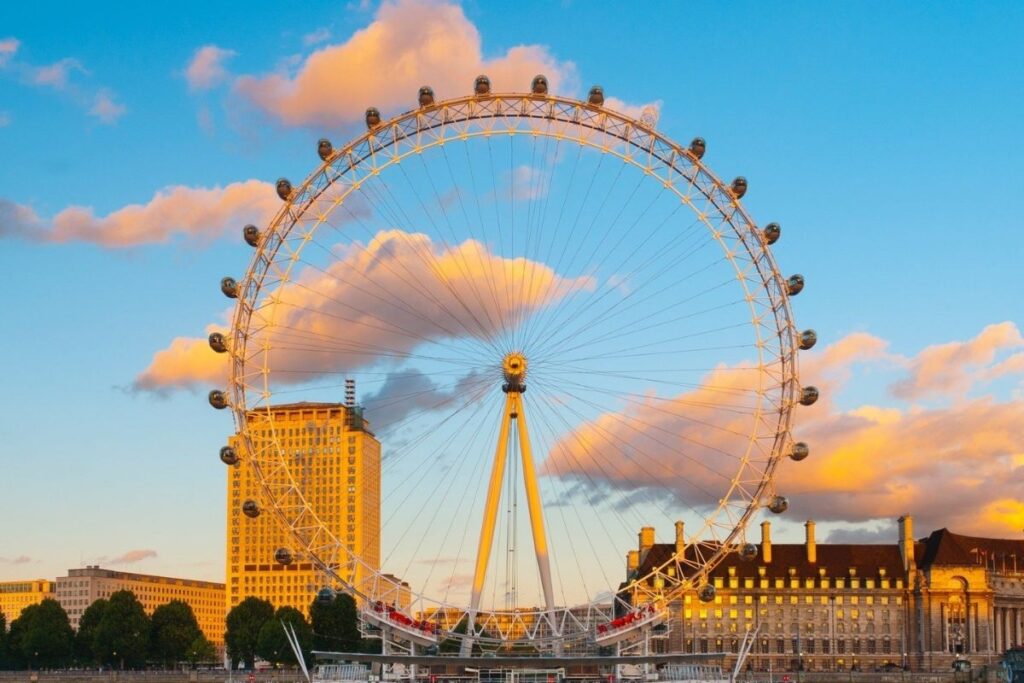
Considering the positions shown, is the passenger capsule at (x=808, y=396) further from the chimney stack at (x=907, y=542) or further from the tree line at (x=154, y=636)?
the chimney stack at (x=907, y=542)

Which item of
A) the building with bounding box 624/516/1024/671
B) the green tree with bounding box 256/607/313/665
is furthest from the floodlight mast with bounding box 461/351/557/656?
the building with bounding box 624/516/1024/671

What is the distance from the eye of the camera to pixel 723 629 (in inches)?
6299

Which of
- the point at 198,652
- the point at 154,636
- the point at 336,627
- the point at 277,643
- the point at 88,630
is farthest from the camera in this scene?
the point at 198,652

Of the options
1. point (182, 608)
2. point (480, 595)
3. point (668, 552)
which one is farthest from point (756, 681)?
point (480, 595)

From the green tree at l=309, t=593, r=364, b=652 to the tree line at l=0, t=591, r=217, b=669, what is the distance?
39.6 feet

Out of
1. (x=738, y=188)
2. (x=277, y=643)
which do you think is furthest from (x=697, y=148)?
(x=277, y=643)

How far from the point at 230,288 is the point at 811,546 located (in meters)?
108

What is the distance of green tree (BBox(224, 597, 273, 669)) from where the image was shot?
136 meters

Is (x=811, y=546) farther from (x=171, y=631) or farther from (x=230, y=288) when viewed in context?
(x=230, y=288)

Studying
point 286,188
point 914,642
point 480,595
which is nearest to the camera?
point 480,595

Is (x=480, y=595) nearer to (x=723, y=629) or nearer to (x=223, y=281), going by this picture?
(x=223, y=281)

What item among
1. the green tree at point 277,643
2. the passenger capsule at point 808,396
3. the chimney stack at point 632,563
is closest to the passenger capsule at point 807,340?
the passenger capsule at point 808,396

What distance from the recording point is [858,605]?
157750mm

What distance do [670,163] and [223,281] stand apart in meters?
20.9
